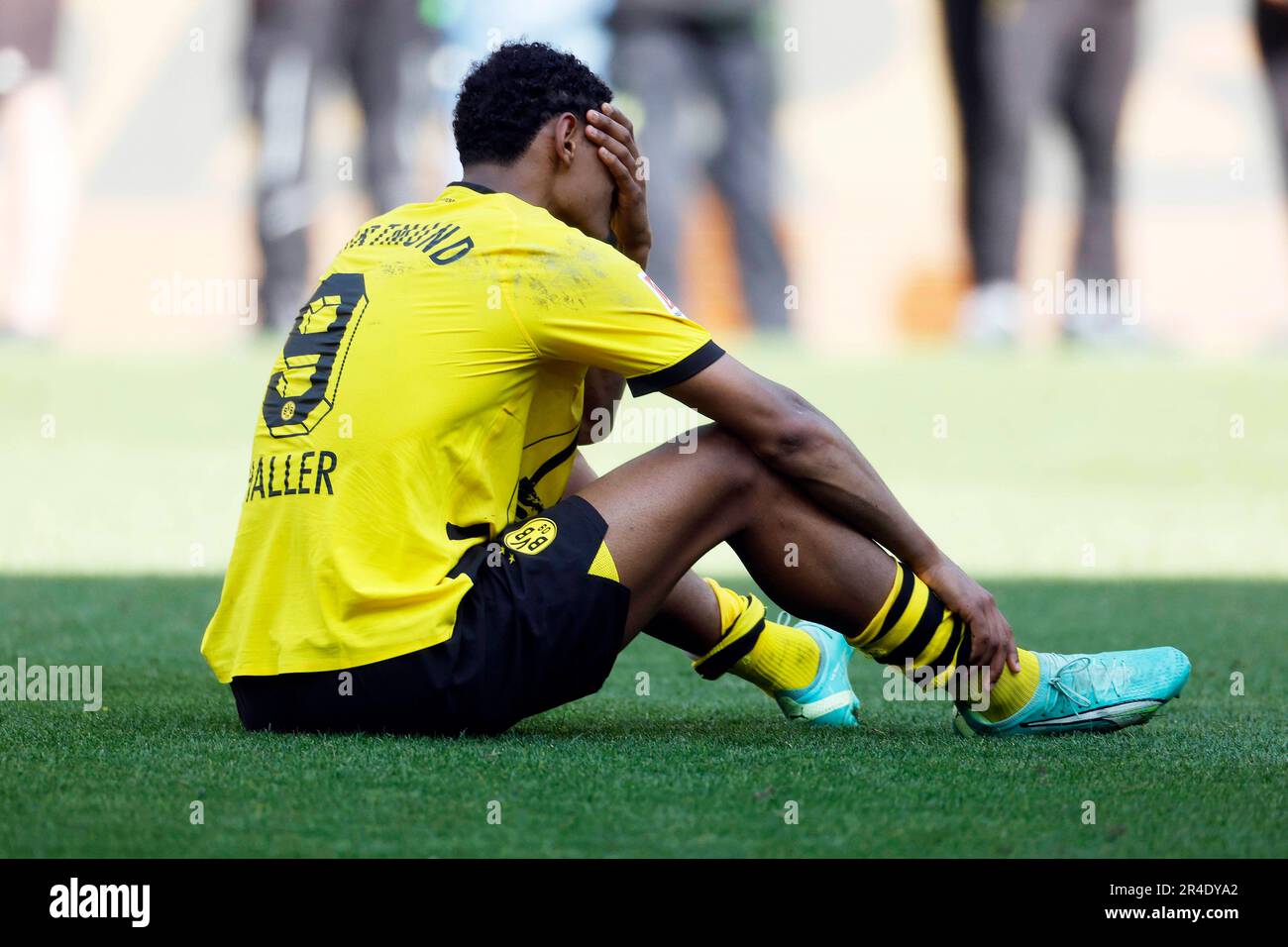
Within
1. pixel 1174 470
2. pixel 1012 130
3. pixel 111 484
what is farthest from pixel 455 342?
pixel 1012 130

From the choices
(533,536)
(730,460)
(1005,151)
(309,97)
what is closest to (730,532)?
(730,460)

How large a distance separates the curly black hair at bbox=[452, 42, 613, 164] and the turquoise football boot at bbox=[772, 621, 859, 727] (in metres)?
1.05

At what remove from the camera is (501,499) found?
2881 mm

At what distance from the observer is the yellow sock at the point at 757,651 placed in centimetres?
313

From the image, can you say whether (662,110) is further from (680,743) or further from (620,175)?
(680,743)

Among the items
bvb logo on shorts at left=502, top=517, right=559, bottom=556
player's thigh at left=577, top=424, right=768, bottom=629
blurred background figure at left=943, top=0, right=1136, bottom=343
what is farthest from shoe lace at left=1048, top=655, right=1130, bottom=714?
blurred background figure at left=943, top=0, right=1136, bottom=343

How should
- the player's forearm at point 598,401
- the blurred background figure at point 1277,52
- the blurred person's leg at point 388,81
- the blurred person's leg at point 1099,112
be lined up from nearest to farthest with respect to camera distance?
1. the player's forearm at point 598,401
2. the blurred person's leg at point 1099,112
3. the blurred background figure at point 1277,52
4. the blurred person's leg at point 388,81

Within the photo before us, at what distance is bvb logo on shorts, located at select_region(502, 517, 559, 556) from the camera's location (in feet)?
9.11

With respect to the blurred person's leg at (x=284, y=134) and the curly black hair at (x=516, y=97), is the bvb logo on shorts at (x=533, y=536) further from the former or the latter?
the blurred person's leg at (x=284, y=134)

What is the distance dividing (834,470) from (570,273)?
1.74 feet

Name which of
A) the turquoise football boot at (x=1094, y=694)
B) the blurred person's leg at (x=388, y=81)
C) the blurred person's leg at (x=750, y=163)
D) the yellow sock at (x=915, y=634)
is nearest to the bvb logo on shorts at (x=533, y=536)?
the yellow sock at (x=915, y=634)

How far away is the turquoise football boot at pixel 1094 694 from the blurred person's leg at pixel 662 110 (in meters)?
8.53

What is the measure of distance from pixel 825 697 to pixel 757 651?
0.16 metres
